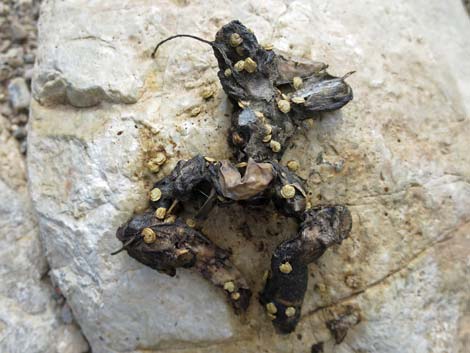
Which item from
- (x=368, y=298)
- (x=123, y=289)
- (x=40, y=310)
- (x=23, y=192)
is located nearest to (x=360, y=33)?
(x=368, y=298)

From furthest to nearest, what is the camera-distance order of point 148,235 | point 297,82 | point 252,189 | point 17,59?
point 17,59
point 297,82
point 148,235
point 252,189

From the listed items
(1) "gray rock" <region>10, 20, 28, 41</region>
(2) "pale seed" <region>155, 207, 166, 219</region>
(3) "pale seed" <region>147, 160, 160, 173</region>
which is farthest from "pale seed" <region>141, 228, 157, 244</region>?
(1) "gray rock" <region>10, 20, 28, 41</region>

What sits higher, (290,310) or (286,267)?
(286,267)

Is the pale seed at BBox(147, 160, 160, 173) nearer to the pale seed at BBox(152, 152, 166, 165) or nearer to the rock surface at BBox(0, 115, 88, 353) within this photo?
the pale seed at BBox(152, 152, 166, 165)

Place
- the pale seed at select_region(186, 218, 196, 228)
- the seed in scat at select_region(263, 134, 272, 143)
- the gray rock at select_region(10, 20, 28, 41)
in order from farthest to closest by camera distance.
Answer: the gray rock at select_region(10, 20, 28, 41), the pale seed at select_region(186, 218, 196, 228), the seed in scat at select_region(263, 134, 272, 143)

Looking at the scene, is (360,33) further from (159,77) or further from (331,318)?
(331,318)

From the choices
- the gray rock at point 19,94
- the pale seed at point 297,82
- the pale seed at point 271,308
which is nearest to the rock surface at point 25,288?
the gray rock at point 19,94

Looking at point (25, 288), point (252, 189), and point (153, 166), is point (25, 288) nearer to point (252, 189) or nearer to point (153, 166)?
point (153, 166)

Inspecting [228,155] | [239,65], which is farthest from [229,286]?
[239,65]
